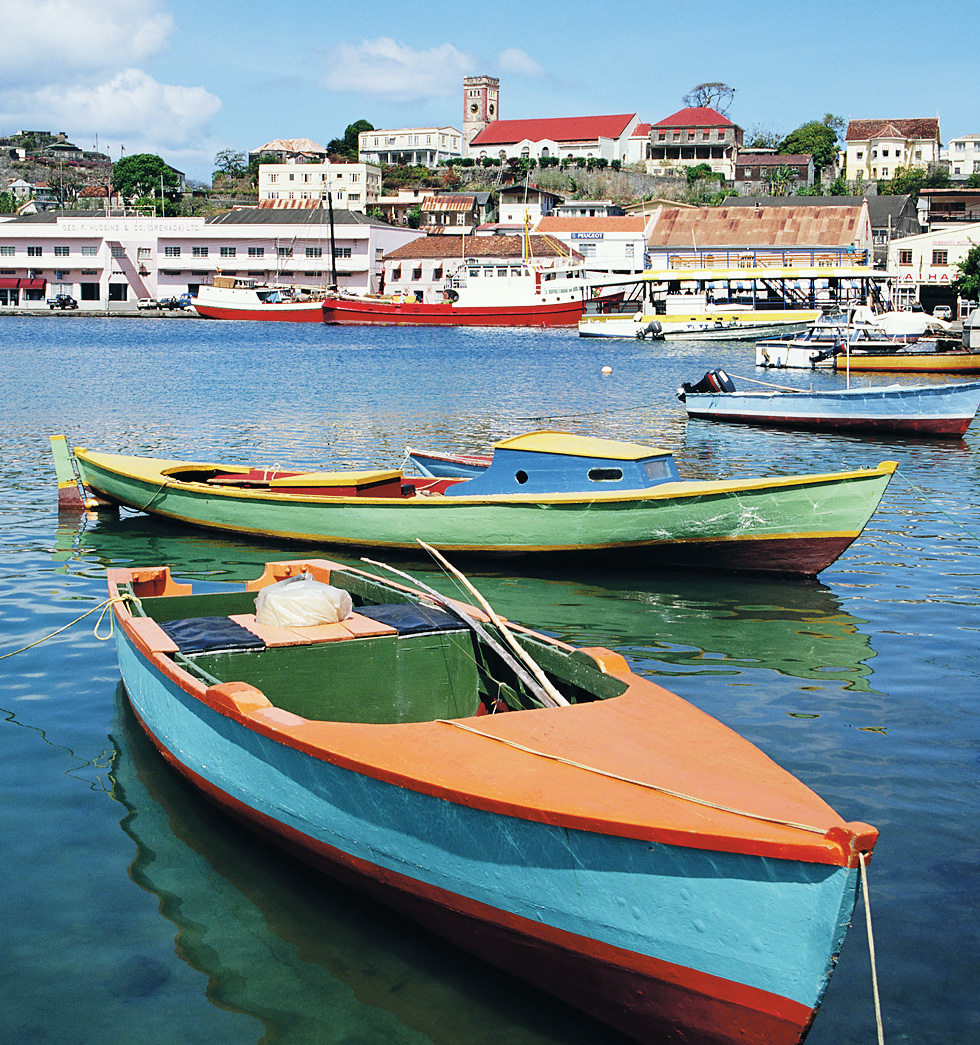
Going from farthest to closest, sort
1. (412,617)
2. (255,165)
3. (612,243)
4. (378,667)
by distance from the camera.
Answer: (255,165) → (612,243) → (412,617) → (378,667)

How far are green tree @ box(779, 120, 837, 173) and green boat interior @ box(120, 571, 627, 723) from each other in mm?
130590

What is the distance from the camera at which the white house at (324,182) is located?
12281cm

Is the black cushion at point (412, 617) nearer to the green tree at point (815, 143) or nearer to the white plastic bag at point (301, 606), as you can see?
the white plastic bag at point (301, 606)

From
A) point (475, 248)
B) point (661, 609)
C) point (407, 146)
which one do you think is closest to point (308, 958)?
point (661, 609)

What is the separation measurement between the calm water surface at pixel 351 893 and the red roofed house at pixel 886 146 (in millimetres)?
121497

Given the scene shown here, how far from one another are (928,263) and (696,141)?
6300 cm

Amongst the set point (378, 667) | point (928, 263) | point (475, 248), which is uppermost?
point (475, 248)

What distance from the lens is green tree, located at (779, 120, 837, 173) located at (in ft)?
414

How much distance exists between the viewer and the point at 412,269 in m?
90.2

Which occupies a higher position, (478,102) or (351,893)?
(478,102)

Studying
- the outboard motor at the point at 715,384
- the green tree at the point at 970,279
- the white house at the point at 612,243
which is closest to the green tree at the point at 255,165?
the white house at the point at 612,243

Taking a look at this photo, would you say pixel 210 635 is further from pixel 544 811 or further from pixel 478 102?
pixel 478 102

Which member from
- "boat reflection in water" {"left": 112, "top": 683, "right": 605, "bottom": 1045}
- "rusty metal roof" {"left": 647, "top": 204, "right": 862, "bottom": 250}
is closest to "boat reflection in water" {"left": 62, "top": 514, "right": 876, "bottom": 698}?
"boat reflection in water" {"left": 112, "top": 683, "right": 605, "bottom": 1045}

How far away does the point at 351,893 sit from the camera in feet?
17.8
